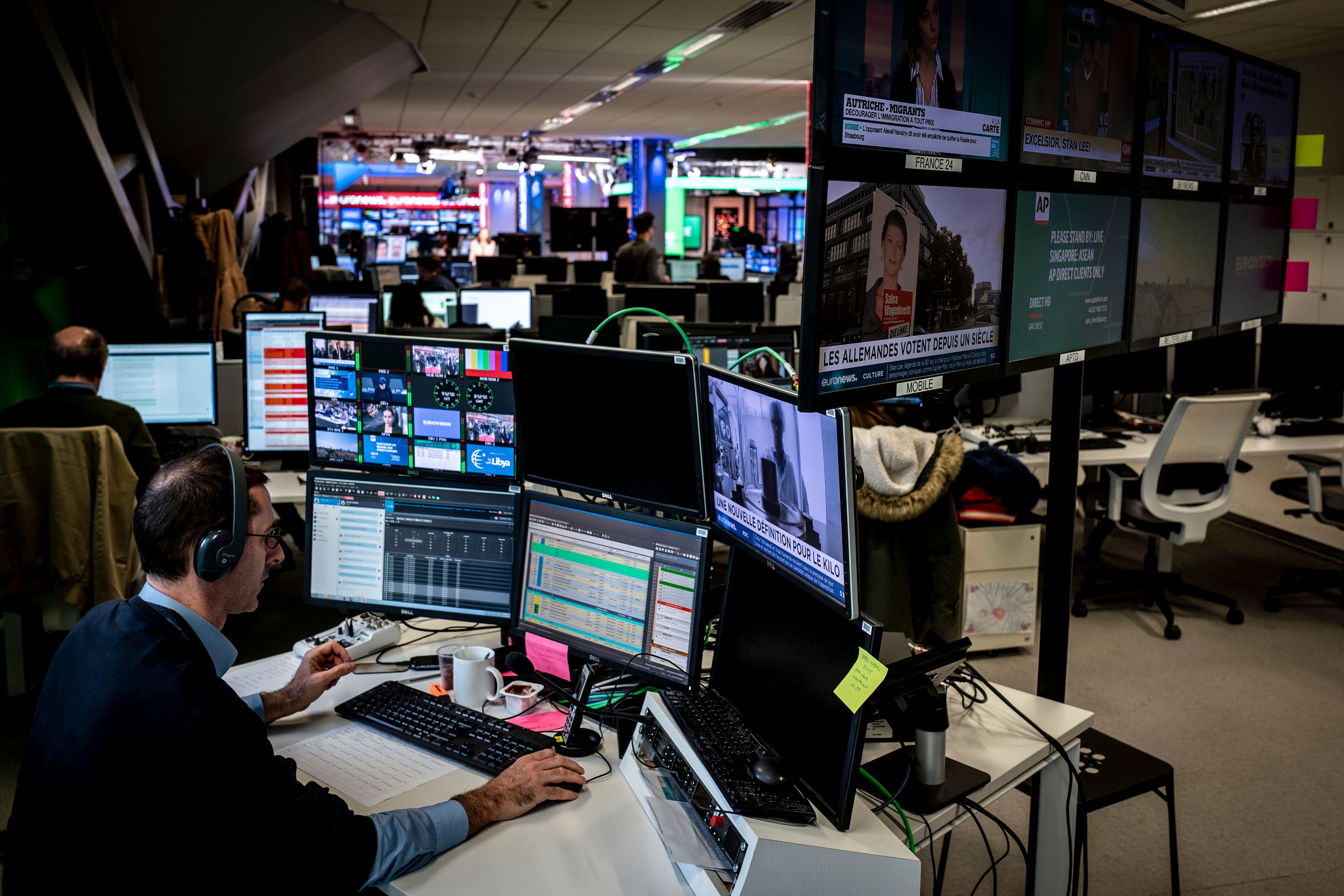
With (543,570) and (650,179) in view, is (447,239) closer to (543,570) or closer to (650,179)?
(650,179)

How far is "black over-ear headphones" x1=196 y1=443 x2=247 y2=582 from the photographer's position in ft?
4.72

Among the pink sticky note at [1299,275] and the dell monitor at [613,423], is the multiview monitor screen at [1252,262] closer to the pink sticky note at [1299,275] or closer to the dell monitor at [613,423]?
the dell monitor at [613,423]

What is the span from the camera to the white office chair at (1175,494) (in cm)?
402

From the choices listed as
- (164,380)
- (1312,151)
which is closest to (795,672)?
(164,380)

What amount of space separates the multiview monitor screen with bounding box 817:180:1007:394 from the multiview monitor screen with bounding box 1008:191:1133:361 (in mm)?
87

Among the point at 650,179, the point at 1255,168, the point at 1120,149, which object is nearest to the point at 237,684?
the point at 1120,149

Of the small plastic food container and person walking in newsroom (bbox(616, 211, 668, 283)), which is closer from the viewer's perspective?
the small plastic food container

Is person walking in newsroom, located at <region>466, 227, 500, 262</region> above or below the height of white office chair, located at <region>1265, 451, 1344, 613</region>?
above

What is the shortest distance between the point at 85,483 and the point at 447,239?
12422 millimetres

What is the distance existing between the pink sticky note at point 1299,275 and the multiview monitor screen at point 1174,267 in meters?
6.13

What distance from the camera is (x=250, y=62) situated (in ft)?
23.4

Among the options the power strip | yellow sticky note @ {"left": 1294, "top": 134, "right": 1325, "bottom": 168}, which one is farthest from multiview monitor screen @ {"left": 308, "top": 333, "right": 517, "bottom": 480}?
yellow sticky note @ {"left": 1294, "top": 134, "right": 1325, "bottom": 168}

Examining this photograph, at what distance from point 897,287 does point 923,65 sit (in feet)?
1.00

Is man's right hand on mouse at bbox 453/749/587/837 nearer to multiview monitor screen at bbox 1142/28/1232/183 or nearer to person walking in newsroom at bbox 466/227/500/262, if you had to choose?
multiview monitor screen at bbox 1142/28/1232/183
